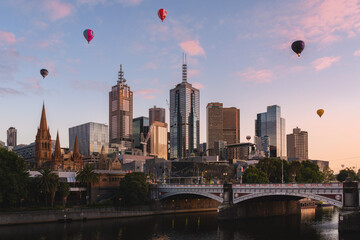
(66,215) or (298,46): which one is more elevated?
(298,46)

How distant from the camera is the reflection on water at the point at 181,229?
299 feet

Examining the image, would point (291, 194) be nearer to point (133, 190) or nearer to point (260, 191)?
point (260, 191)

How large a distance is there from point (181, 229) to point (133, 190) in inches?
1288

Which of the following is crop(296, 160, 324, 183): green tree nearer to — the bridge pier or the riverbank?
the riverbank

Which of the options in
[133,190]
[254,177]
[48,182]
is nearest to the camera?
[48,182]

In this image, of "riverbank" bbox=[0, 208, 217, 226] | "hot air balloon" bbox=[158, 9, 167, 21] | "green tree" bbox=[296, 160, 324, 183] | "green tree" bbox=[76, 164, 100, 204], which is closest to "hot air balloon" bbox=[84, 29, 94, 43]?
"hot air balloon" bbox=[158, 9, 167, 21]

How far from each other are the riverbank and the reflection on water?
3.68 meters

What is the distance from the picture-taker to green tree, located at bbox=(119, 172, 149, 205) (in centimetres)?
13188

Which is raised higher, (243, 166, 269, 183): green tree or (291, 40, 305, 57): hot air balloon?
(291, 40, 305, 57): hot air balloon

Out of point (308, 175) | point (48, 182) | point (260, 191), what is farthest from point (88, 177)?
point (308, 175)

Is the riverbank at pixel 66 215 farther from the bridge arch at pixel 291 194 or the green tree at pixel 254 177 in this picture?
the green tree at pixel 254 177

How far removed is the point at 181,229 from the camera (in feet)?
341

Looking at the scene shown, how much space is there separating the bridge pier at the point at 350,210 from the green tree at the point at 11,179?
84058 mm

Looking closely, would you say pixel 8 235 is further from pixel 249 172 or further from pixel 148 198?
pixel 249 172
